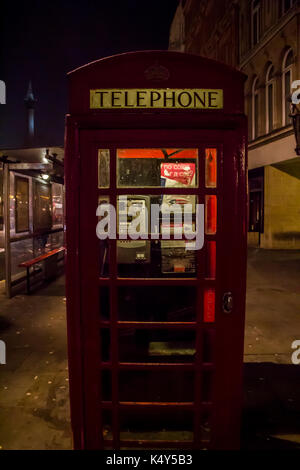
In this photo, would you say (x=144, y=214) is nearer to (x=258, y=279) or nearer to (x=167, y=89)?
(x=167, y=89)

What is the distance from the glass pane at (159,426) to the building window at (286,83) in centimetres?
1339

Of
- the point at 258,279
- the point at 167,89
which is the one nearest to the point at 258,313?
the point at 258,279

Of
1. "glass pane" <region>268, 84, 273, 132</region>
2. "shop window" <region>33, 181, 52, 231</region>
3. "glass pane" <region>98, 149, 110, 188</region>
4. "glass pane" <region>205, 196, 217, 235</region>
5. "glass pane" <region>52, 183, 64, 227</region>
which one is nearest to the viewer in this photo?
"glass pane" <region>98, 149, 110, 188</region>

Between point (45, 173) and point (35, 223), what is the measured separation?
1292mm

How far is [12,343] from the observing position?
4570 millimetres

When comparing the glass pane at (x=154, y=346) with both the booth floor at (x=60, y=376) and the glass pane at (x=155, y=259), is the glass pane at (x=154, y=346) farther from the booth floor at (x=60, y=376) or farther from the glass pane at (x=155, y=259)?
the booth floor at (x=60, y=376)

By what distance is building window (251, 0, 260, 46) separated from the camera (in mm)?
15141

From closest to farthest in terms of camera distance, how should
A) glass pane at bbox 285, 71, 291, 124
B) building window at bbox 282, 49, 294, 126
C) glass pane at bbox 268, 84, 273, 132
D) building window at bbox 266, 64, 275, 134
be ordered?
building window at bbox 282, 49, 294, 126
glass pane at bbox 285, 71, 291, 124
building window at bbox 266, 64, 275, 134
glass pane at bbox 268, 84, 273, 132

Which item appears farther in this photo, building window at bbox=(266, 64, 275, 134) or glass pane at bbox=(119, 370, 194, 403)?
building window at bbox=(266, 64, 275, 134)

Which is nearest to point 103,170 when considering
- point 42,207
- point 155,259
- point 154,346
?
point 155,259

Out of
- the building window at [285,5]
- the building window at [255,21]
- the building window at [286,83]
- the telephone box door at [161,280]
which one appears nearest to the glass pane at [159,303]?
the telephone box door at [161,280]

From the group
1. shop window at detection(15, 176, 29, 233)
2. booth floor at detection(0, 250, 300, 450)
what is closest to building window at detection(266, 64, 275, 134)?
booth floor at detection(0, 250, 300, 450)
